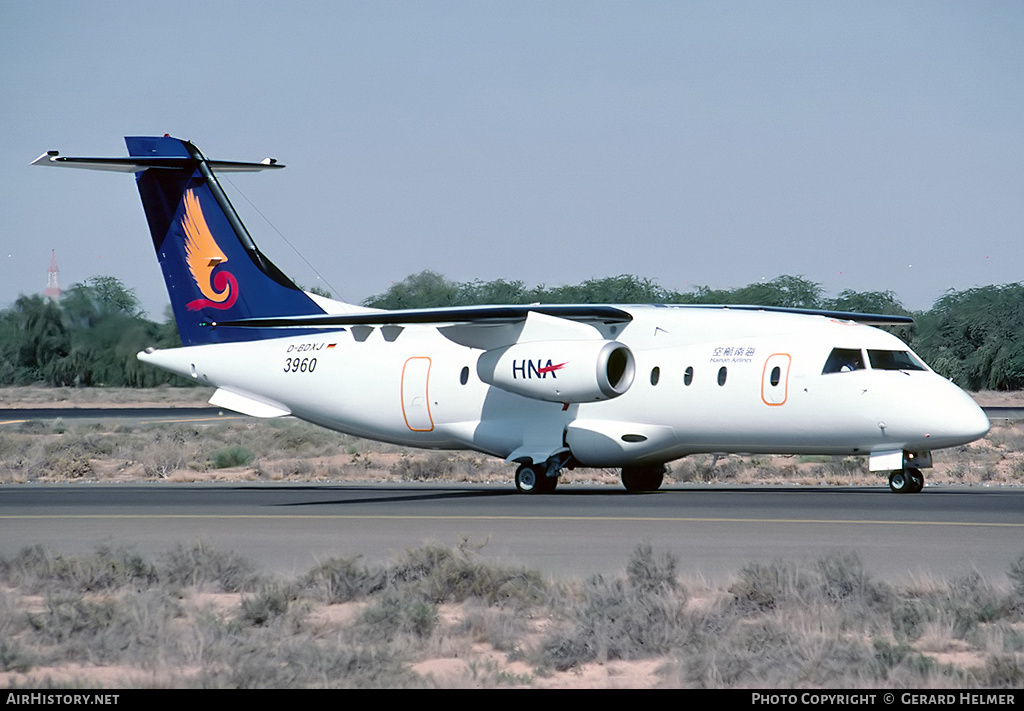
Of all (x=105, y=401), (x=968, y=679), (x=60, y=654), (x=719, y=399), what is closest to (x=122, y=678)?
(x=60, y=654)

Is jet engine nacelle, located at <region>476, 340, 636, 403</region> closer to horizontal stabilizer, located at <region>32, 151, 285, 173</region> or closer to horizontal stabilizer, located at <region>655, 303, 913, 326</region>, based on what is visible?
horizontal stabilizer, located at <region>655, 303, 913, 326</region>

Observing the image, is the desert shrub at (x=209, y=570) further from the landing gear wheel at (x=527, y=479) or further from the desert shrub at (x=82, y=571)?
the landing gear wheel at (x=527, y=479)

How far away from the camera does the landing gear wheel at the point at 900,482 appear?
23.6 metres

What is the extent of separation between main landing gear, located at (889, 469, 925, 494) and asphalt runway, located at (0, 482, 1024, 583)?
14.9 inches

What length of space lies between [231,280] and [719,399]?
11.6 m

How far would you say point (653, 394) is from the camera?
25.0 m

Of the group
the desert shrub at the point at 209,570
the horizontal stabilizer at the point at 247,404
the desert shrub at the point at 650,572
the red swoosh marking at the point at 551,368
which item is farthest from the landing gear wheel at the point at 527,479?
the desert shrub at the point at 650,572

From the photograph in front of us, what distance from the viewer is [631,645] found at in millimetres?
10047

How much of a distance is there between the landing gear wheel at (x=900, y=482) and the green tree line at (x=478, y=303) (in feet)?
111

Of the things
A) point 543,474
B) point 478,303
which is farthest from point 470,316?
point 478,303

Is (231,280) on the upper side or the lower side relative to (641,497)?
upper

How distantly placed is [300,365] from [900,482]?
12.6m

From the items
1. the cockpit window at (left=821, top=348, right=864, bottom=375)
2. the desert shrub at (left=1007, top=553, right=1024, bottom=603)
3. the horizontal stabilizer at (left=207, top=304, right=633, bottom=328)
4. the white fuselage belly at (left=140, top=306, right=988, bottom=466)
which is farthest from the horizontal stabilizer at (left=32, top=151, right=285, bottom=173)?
the desert shrub at (left=1007, top=553, right=1024, bottom=603)
